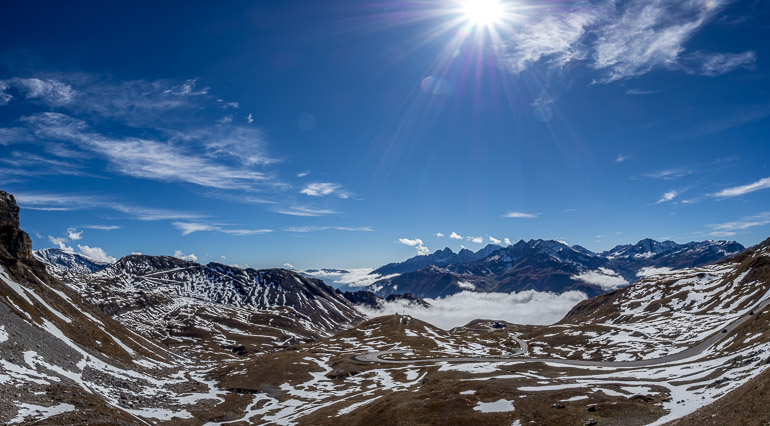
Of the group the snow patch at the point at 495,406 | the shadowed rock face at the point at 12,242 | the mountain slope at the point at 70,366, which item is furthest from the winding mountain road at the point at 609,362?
the shadowed rock face at the point at 12,242

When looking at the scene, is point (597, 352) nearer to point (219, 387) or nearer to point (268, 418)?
point (268, 418)

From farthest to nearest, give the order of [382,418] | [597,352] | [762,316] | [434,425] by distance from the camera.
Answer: [597,352], [762,316], [382,418], [434,425]

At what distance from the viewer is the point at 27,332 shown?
81.3 meters

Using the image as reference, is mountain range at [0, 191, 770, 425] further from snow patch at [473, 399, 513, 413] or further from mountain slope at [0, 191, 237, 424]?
mountain slope at [0, 191, 237, 424]

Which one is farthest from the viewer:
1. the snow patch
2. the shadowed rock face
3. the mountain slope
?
the shadowed rock face

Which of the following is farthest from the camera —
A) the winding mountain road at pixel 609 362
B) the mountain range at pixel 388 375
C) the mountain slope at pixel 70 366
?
the winding mountain road at pixel 609 362

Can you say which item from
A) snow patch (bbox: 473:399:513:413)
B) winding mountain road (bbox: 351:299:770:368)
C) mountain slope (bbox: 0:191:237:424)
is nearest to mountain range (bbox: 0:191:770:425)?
snow patch (bbox: 473:399:513:413)

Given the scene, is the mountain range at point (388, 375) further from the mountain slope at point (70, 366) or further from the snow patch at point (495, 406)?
the mountain slope at point (70, 366)

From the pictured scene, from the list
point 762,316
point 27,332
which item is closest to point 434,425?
point 27,332

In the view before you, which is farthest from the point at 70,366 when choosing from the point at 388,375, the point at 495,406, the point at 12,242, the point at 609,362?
the point at 609,362

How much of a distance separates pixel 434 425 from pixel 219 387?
86386mm

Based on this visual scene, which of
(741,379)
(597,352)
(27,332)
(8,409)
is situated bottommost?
(597,352)

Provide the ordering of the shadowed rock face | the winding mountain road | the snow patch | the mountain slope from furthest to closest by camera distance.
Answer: the shadowed rock face → the winding mountain road → the snow patch → the mountain slope

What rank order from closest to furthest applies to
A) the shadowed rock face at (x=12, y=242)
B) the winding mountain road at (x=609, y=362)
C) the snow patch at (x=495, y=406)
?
the snow patch at (x=495, y=406)
the winding mountain road at (x=609, y=362)
the shadowed rock face at (x=12, y=242)
